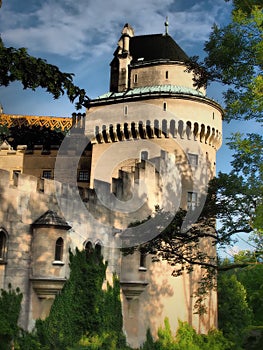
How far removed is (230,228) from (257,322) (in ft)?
128

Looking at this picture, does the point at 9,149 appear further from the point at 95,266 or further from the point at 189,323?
the point at 95,266

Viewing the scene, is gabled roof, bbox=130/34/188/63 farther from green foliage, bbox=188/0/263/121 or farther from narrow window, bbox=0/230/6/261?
narrow window, bbox=0/230/6/261

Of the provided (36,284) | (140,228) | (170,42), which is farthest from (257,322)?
(36,284)

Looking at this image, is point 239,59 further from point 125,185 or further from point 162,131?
point 162,131

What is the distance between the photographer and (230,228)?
21.1 metres

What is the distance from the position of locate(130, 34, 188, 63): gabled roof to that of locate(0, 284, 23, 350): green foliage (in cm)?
2682

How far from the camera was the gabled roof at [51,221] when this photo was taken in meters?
20.6

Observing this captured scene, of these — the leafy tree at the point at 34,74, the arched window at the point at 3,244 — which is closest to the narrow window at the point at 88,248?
the arched window at the point at 3,244

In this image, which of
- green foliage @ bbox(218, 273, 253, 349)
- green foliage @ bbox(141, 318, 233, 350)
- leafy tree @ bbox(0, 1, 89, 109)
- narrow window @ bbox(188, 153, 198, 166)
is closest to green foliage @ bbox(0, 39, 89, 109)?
leafy tree @ bbox(0, 1, 89, 109)

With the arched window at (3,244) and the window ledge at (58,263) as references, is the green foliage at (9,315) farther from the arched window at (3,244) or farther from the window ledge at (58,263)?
the window ledge at (58,263)

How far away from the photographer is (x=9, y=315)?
18.8 metres

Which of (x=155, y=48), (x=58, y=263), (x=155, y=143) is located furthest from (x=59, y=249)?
(x=155, y=48)

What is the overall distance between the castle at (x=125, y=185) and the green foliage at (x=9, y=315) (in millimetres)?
367

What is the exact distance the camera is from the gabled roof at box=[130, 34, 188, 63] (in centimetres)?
4212
